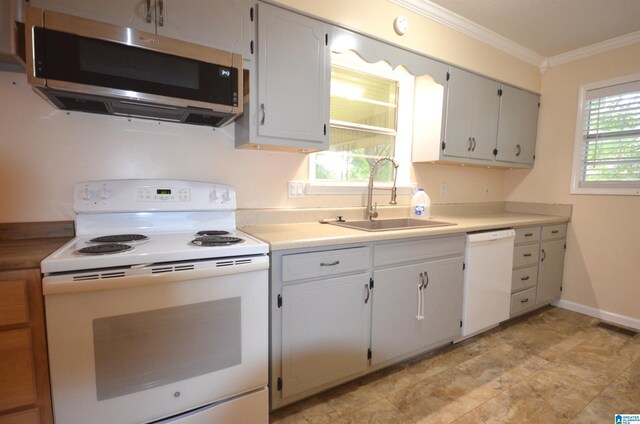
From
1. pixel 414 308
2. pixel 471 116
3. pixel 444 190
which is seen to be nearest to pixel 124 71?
pixel 414 308

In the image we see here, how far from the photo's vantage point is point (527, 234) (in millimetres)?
2635

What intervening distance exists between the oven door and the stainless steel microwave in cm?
74

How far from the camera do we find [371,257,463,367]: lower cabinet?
179cm

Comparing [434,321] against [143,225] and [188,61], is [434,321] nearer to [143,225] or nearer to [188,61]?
[143,225]

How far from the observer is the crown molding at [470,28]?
2.21 meters

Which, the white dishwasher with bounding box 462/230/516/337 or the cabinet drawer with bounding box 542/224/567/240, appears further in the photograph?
the cabinet drawer with bounding box 542/224/567/240

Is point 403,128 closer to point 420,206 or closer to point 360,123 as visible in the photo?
point 360,123

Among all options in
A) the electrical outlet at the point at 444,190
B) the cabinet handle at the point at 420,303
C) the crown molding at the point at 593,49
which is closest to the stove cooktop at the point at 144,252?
the cabinet handle at the point at 420,303

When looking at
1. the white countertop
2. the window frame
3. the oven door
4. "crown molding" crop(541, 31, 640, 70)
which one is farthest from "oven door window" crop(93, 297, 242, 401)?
"crown molding" crop(541, 31, 640, 70)

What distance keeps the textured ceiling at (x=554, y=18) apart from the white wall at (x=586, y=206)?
0.28 m

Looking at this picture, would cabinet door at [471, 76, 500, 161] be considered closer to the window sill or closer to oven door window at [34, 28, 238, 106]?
the window sill

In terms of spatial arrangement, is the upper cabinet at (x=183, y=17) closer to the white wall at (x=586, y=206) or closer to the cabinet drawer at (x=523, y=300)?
the cabinet drawer at (x=523, y=300)

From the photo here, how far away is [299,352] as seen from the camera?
1.52 metres

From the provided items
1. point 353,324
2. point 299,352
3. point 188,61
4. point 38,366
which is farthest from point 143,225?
point 353,324
